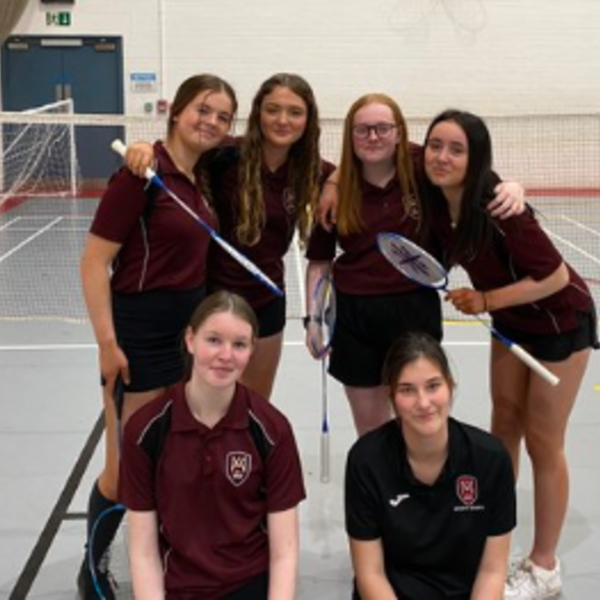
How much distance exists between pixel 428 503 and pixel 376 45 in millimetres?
13962

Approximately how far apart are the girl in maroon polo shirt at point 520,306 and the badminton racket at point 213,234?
27.1 inches

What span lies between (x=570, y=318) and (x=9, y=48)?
47.6 feet

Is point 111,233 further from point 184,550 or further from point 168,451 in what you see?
point 184,550

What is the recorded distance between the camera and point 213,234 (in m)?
3.06

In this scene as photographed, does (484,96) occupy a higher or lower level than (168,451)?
higher

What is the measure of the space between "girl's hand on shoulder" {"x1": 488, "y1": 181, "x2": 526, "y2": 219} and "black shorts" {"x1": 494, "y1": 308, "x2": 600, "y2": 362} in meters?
0.52

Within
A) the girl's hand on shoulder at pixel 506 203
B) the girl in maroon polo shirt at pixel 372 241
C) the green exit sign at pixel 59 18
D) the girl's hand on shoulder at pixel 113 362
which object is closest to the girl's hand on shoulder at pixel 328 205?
the girl in maroon polo shirt at pixel 372 241

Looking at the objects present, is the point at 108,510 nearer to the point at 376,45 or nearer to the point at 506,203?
the point at 506,203

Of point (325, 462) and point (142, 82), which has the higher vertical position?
point (142, 82)

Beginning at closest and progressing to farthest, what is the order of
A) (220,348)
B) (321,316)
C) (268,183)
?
(220,348)
(268,183)
(321,316)

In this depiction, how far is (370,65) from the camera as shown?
15.6 metres

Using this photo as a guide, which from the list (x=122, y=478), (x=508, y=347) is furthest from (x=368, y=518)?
(x=508, y=347)

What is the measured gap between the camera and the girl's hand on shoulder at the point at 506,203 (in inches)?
112

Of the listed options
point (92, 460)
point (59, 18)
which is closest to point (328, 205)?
point (92, 460)
